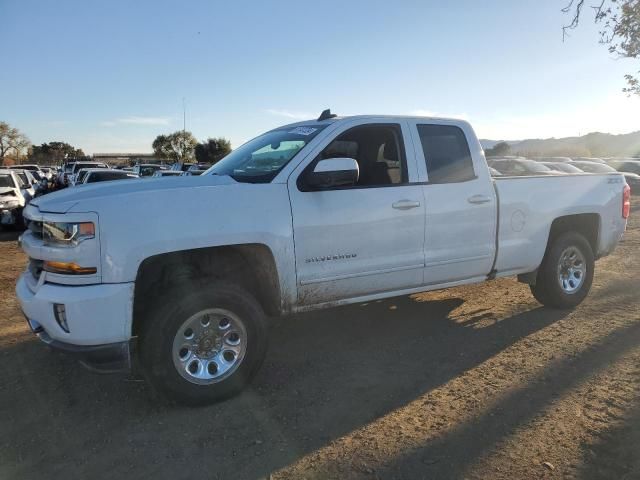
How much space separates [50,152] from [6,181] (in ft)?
311

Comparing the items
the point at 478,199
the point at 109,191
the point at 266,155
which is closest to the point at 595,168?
the point at 478,199

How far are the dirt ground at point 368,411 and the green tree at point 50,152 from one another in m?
102

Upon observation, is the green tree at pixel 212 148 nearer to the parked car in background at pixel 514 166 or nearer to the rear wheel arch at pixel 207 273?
the parked car in background at pixel 514 166

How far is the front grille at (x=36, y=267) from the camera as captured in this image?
11.9 ft

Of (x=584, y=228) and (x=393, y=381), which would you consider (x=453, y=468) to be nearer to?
(x=393, y=381)

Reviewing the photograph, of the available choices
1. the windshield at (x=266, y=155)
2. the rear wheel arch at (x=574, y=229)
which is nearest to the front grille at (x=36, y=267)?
the windshield at (x=266, y=155)

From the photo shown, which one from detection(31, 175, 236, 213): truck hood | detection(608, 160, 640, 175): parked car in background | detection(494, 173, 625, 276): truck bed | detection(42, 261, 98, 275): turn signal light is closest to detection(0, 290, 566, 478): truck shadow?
detection(494, 173, 625, 276): truck bed

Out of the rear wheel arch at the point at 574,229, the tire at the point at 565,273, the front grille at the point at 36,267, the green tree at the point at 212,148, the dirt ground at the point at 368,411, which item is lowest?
the dirt ground at the point at 368,411

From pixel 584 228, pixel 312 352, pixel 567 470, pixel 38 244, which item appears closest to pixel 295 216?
pixel 312 352

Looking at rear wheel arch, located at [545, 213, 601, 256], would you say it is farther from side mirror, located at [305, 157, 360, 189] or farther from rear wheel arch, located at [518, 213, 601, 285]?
side mirror, located at [305, 157, 360, 189]

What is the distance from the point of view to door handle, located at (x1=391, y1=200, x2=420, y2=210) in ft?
14.3

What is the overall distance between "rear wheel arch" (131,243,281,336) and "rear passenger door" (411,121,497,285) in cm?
150

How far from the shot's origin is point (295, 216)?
154 inches

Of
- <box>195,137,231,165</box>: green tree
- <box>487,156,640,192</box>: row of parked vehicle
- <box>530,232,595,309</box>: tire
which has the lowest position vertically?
<box>530,232,595,309</box>: tire
